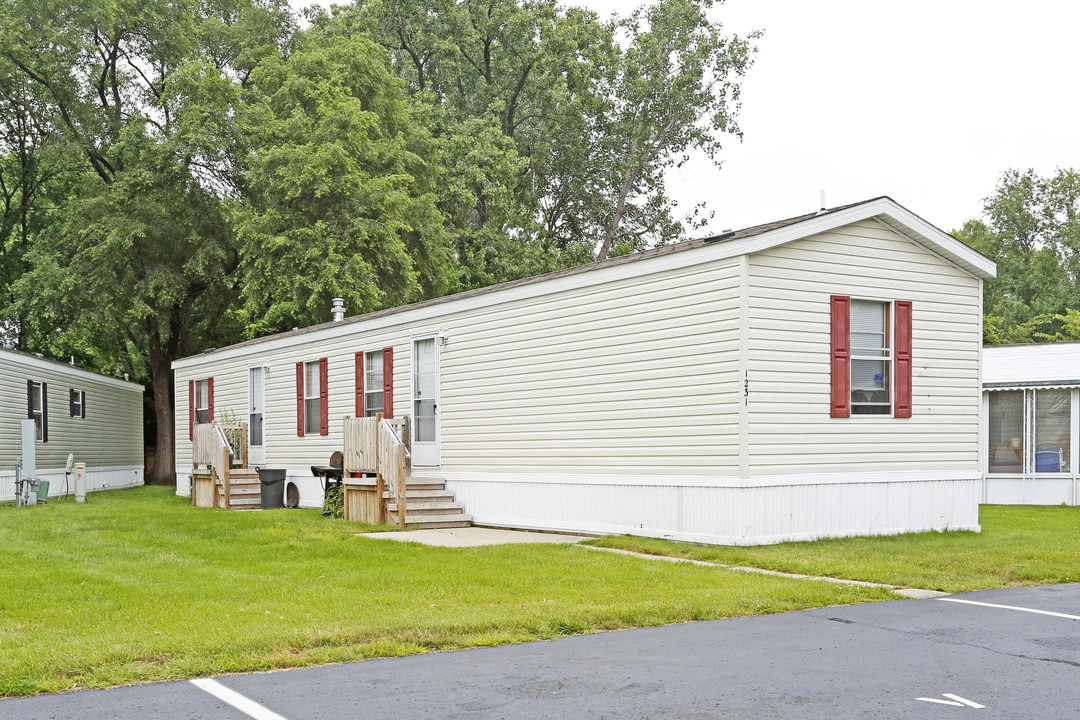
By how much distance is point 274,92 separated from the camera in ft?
102

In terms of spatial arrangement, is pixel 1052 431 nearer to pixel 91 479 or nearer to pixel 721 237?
pixel 721 237

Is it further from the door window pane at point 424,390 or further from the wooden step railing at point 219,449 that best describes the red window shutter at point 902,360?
the wooden step railing at point 219,449

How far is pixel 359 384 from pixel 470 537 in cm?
540

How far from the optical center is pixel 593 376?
1409 centimetres

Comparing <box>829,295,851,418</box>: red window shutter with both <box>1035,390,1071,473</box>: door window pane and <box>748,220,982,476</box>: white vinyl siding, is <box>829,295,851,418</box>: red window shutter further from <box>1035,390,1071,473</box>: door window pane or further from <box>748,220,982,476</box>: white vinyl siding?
<box>1035,390,1071,473</box>: door window pane

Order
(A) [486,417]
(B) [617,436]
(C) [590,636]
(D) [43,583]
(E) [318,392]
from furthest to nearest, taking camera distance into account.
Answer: (E) [318,392] → (A) [486,417] → (B) [617,436] → (D) [43,583] → (C) [590,636]

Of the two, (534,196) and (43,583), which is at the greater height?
(534,196)

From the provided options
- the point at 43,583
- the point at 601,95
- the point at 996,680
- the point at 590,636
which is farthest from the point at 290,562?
the point at 601,95

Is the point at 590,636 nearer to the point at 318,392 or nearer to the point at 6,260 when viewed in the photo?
the point at 318,392

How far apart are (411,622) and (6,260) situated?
31.4 meters

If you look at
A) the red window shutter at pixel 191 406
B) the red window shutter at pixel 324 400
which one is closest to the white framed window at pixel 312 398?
the red window shutter at pixel 324 400

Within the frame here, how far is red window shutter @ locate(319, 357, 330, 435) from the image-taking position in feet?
63.5

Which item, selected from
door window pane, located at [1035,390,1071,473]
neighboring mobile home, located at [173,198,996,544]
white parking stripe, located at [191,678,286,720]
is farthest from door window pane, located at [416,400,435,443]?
door window pane, located at [1035,390,1071,473]

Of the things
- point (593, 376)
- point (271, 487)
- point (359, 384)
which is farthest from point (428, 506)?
point (271, 487)
